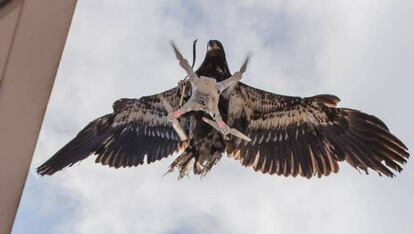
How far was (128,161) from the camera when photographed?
1275cm

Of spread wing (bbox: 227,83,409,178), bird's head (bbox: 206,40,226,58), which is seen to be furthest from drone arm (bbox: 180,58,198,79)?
spread wing (bbox: 227,83,409,178)

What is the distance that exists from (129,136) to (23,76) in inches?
274

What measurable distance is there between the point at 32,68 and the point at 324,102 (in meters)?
6.99

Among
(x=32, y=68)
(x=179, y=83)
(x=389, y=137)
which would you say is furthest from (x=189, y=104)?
(x=32, y=68)

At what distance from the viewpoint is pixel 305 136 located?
12344 mm

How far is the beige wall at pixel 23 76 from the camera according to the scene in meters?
6.09

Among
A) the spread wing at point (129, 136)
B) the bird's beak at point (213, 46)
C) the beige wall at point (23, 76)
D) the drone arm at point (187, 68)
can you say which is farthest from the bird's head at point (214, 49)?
the beige wall at point (23, 76)

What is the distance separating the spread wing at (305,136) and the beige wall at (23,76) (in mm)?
6118

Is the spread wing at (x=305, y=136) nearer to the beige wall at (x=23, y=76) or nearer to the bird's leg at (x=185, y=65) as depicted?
the bird's leg at (x=185, y=65)

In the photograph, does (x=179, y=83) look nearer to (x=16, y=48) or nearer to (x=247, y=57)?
(x=247, y=57)

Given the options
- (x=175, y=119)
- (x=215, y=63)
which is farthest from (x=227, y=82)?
(x=175, y=119)

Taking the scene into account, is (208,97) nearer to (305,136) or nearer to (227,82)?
(227,82)

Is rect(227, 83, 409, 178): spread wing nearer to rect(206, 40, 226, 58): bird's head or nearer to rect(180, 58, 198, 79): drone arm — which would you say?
rect(206, 40, 226, 58): bird's head

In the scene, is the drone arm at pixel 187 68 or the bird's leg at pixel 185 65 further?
the drone arm at pixel 187 68
